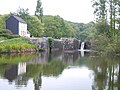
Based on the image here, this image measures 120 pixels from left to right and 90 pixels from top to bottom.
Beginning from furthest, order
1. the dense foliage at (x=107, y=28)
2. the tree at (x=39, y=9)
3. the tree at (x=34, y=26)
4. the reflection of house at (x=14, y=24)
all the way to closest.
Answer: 1. the tree at (x=39, y=9)
2. the tree at (x=34, y=26)
3. the reflection of house at (x=14, y=24)
4. the dense foliage at (x=107, y=28)

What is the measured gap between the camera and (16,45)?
5900 cm

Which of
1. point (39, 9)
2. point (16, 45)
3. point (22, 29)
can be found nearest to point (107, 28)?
point (16, 45)

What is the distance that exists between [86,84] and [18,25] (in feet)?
185

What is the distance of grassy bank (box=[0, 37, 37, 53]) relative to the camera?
57344mm

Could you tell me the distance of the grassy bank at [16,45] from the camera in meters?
57.3

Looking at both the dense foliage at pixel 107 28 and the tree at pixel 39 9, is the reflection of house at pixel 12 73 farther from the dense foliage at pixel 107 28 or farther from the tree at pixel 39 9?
the tree at pixel 39 9

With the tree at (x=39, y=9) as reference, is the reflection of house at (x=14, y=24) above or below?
below

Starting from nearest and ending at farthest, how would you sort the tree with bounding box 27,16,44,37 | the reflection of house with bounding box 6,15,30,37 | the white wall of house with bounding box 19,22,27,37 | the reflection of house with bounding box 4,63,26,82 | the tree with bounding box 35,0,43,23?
the reflection of house with bounding box 4,63,26,82 < the reflection of house with bounding box 6,15,30,37 < the white wall of house with bounding box 19,22,27,37 < the tree with bounding box 27,16,44,37 < the tree with bounding box 35,0,43,23

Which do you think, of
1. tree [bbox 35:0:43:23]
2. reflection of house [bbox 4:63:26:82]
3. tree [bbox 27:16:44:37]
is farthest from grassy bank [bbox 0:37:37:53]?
tree [bbox 35:0:43:23]

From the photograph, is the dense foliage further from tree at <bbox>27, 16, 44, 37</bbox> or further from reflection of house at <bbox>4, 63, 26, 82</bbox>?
tree at <bbox>27, 16, 44, 37</bbox>

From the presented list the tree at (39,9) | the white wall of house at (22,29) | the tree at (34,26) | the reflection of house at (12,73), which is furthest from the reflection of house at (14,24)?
the reflection of house at (12,73)

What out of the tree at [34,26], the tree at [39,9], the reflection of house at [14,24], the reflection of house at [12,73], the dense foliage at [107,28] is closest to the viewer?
the reflection of house at [12,73]

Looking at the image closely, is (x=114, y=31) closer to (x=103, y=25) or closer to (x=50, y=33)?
(x=103, y=25)

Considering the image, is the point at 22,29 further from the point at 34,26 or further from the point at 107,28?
the point at 107,28
